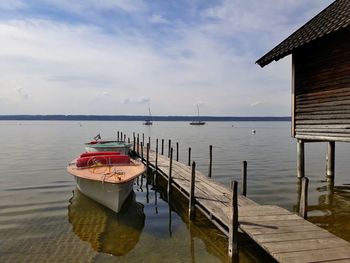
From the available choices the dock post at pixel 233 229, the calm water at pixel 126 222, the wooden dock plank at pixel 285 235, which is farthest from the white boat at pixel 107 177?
the dock post at pixel 233 229

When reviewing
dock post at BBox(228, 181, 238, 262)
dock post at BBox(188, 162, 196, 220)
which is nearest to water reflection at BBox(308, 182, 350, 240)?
dock post at BBox(228, 181, 238, 262)

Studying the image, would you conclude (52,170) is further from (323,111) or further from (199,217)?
(323,111)

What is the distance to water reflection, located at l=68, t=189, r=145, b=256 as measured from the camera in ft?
32.6

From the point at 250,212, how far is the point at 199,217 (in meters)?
3.64

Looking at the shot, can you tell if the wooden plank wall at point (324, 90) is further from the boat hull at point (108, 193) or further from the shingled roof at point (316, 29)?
the boat hull at point (108, 193)

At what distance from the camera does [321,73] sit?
12.9 m

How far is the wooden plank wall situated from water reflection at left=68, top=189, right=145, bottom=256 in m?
7.33

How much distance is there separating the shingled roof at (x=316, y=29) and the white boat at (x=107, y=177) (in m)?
6.95

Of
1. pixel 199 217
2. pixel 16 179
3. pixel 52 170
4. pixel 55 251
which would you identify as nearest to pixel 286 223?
pixel 199 217

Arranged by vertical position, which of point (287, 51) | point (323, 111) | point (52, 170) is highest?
point (287, 51)

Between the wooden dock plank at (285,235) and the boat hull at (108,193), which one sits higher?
the wooden dock plank at (285,235)

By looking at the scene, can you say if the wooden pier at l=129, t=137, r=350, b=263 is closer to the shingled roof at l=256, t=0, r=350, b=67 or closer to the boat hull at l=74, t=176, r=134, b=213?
the boat hull at l=74, t=176, r=134, b=213

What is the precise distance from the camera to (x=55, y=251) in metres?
9.42

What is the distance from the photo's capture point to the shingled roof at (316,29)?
36.1ft
